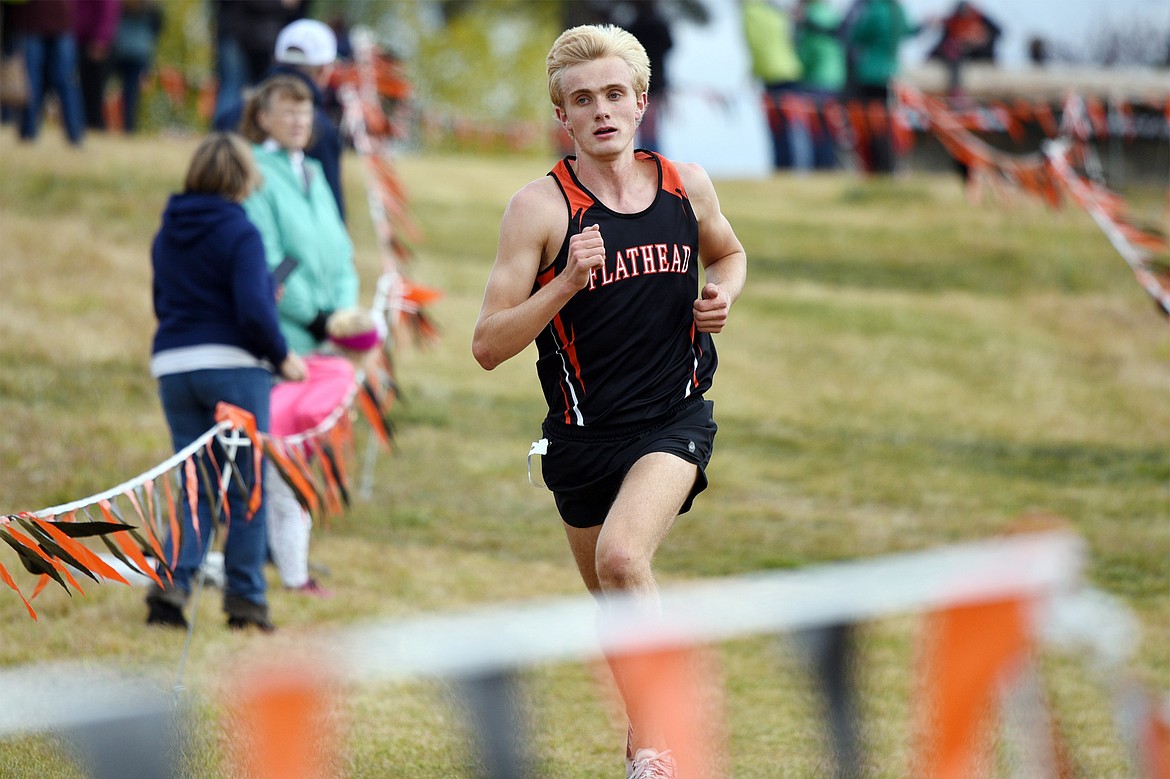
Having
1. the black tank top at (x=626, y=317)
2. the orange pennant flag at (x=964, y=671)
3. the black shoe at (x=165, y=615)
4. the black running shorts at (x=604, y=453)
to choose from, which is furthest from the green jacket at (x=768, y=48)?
the orange pennant flag at (x=964, y=671)

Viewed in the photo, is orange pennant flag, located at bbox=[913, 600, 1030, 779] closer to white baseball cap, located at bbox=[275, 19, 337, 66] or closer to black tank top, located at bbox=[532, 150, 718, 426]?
black tank top, located at bbox=[532, 150, 718, 426]

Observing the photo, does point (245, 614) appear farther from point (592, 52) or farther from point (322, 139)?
point (592, 52)

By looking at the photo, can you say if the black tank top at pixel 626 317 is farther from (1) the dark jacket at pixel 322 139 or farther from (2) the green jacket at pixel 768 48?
(2) the green jacket at pixel 768 48

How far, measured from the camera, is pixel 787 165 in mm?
20328

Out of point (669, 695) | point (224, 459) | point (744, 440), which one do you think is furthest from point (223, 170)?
point (744, 440)

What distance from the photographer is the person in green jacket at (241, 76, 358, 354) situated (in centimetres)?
628

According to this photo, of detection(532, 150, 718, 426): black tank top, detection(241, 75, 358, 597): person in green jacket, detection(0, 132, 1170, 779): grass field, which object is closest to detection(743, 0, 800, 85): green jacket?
detection(0, 132, 1170, 779): grass field

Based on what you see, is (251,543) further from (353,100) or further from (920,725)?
(353,100)

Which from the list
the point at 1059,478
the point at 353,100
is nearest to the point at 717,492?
the point at 1059,478

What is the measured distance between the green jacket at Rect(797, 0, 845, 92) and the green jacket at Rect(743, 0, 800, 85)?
23 centimetres

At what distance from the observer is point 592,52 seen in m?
3.87

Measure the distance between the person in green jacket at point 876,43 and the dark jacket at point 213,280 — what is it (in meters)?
13.7

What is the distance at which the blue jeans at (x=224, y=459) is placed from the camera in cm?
559

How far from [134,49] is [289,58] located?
33.1ft
